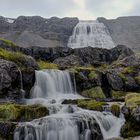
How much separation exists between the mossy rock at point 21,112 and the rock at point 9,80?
846 centimetres

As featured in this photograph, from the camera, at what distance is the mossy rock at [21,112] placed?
2455 cm

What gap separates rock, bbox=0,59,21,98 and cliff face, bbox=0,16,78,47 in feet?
216

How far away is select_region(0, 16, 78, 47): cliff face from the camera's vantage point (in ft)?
346

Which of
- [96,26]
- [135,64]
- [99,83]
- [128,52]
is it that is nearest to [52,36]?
[96,26]

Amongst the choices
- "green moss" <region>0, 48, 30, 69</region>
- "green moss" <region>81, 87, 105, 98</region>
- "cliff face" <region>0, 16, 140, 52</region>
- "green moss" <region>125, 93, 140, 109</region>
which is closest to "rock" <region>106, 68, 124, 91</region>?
"green moss" <region>81, 87, 105, 98</region>

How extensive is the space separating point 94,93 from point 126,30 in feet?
302

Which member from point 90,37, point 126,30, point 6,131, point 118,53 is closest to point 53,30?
point 90,37

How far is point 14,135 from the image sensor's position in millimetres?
21953

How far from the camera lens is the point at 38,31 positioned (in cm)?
11825

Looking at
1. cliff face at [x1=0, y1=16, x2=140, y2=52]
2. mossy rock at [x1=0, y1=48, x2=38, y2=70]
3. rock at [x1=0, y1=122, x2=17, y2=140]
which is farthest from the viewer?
cliff face at [x1=0, y1=16, x2=140, y2=52]

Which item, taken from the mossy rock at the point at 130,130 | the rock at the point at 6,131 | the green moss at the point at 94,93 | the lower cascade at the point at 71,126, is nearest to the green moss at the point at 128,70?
the green moss at the point at 94,93

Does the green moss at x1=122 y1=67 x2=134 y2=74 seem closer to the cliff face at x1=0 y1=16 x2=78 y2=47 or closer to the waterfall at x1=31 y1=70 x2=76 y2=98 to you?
A: the waterfall at x1=31 y1=70 x2=76 y2=98

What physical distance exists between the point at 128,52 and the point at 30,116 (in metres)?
47.4

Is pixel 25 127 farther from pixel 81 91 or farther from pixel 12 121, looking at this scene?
pixel 81 91
